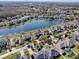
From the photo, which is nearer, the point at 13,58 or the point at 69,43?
the point at 13,58

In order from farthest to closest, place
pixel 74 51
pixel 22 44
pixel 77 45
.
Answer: pixel 22 44 → pixel 77 45 → pixel 74 51

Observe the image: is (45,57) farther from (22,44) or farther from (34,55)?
(22,44)

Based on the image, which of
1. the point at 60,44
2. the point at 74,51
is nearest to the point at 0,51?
the point at 60,44

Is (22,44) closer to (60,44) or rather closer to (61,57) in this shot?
(60,44)

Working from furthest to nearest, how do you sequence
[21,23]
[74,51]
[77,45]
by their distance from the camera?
[21,23]
[77,45]
[74,51]

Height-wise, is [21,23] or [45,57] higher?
[45,57]

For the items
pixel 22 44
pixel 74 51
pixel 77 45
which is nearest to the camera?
pixel 74 51

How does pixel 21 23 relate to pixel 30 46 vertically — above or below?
below

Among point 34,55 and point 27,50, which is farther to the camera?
point 27,50

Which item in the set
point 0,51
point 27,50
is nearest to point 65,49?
point 27,50
